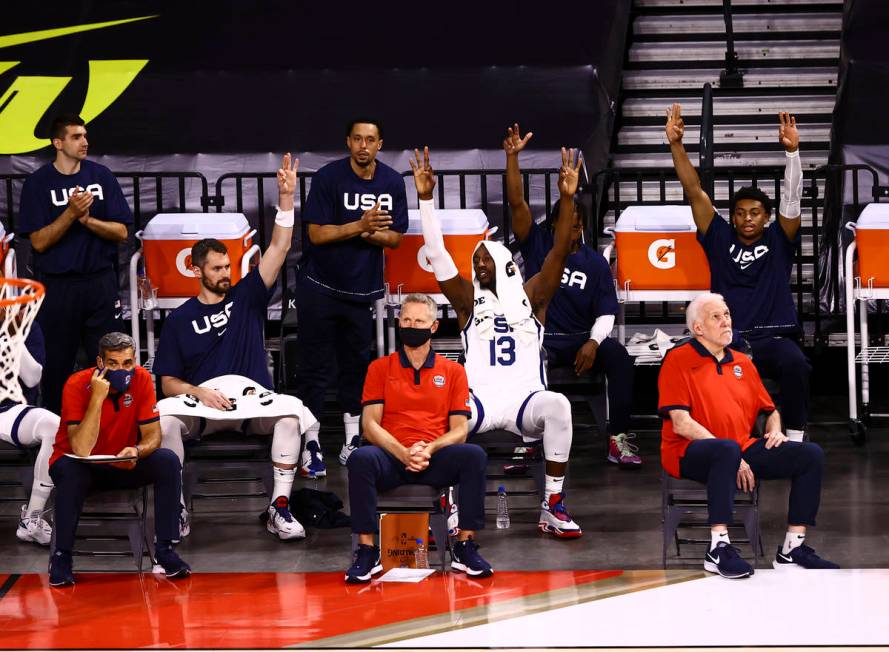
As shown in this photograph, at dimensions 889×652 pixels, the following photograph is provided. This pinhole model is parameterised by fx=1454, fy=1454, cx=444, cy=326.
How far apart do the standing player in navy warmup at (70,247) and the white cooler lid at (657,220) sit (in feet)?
9.49

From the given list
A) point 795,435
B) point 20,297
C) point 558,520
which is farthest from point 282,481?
point 795,435

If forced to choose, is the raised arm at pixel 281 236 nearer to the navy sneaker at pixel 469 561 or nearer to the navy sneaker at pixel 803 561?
the navy sneaker at pixel 469 561

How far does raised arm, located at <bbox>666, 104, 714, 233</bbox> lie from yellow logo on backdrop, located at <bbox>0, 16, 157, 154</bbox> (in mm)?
4581

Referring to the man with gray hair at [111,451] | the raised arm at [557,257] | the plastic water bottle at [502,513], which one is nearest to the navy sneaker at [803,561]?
the plastic water bottle at [502,513]

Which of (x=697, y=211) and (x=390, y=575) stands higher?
(x=697, y=211)

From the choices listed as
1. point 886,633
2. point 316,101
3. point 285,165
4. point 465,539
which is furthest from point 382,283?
point 886,633

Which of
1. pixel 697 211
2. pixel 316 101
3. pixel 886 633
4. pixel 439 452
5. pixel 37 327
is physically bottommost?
pixel 886 633

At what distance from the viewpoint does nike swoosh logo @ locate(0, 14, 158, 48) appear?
11.0 m

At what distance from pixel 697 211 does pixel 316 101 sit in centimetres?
362

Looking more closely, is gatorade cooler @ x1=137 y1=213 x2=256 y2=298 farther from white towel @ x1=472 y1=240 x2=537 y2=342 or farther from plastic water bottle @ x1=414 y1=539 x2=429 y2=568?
plastic water bottle @ x1=414 y1=539 x2=429 y2=568

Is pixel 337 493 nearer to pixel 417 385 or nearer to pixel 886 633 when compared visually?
pixel 417 385

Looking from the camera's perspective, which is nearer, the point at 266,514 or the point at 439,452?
the point at 439,452

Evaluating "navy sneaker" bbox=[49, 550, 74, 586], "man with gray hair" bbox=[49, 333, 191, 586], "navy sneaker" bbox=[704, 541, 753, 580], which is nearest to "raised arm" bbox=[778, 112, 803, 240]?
"navy sneaker" bbox=[704, 541, 753, 580]

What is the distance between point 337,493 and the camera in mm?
7836
